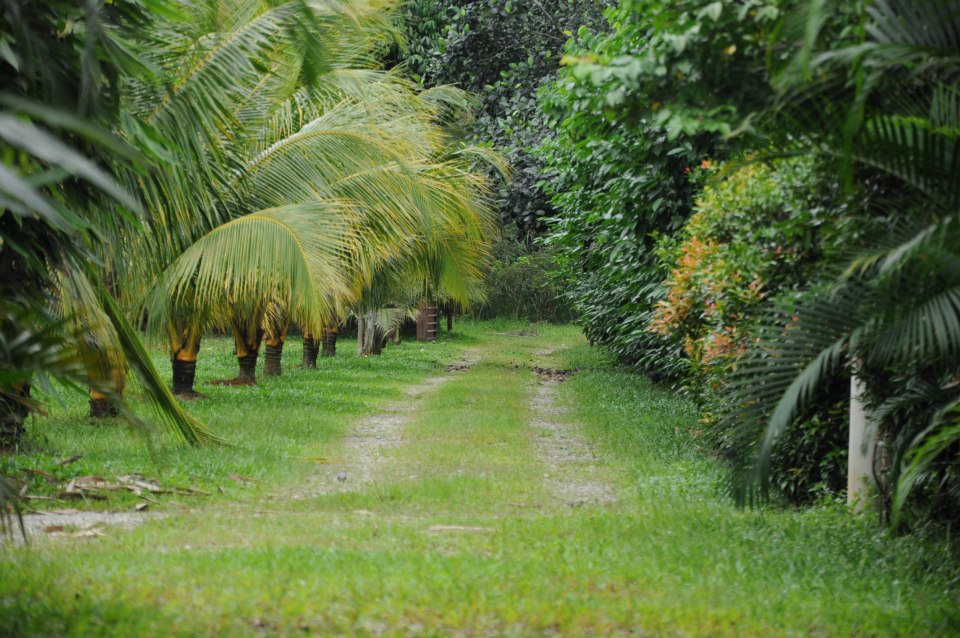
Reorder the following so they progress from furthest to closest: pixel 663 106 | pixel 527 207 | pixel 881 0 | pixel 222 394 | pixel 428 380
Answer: pixel 428 380
pixel 527 207
pixel 222 394
pixel 663 106
pixel 881 0

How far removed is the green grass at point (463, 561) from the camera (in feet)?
15.1

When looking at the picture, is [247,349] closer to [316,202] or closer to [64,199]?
[316,202]

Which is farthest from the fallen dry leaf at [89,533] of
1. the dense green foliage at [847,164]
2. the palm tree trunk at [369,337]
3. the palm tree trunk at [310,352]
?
the palm tree trunk at [369,337]

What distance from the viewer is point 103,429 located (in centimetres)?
1159

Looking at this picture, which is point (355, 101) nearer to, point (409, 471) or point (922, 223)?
point (409, 471)

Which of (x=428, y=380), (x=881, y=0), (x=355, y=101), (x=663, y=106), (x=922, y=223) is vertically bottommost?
(x=428, y=380)

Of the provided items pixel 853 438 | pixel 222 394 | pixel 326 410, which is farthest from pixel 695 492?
pixel 222 394

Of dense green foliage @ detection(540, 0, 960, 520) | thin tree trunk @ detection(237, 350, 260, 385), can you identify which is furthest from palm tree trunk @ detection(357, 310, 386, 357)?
dense green foliage @ detection(540, 0, 960, 520)

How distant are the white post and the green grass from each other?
20cm

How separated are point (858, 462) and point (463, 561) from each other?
10.1ft

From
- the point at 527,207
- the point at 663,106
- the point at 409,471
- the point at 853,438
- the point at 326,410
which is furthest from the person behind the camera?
the point at 527,207

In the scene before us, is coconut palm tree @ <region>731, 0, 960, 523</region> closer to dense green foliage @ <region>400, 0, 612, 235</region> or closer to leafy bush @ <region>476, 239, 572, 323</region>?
dense green foliage @ <region>400, 0, 612, 235</region>

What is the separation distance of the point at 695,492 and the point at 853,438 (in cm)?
181

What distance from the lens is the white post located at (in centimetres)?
701
